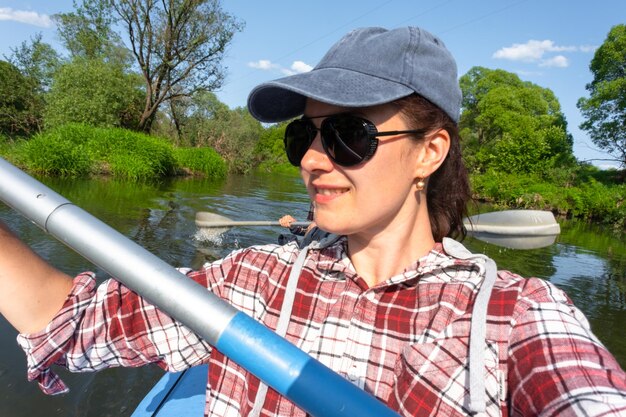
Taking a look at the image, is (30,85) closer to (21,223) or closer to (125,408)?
(21,223)

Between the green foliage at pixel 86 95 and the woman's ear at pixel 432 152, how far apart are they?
1732 centimetres

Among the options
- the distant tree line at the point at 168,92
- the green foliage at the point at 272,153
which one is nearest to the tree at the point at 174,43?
the distant tree line at the point at 168,92

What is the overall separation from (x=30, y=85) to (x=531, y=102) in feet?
95.3

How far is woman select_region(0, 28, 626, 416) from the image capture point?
84 cm

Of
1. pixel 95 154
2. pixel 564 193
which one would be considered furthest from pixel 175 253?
pixel 564 193

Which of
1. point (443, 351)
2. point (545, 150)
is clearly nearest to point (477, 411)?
point (443, 351)

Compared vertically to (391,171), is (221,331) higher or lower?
lower

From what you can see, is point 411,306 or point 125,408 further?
point 125,408

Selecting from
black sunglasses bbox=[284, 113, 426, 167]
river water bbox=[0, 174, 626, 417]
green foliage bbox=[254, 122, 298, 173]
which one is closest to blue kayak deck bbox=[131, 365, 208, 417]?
river water bbox=[0, 174, 626, 417]

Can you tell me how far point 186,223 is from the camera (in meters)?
8.29

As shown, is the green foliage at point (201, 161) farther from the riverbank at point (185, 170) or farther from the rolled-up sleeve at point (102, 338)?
the rolled-up sleeve at point (102, 338)

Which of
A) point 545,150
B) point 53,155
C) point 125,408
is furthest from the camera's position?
point 545,150

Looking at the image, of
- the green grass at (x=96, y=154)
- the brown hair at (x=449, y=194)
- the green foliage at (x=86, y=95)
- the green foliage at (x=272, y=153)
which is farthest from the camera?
the green foliage at (x=272, y=153)

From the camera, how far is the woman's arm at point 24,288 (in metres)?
0.94
